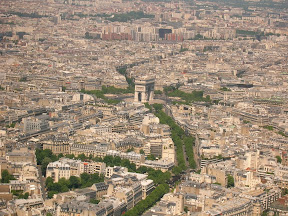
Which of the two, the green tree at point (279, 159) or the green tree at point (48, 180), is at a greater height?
the green tree at point (48, 180)

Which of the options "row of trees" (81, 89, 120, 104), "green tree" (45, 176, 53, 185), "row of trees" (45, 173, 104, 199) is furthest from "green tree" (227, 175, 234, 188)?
"row of trees" (81, 89, 120, 104)

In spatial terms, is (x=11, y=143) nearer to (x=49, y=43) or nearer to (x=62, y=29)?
(x=49, y=43)

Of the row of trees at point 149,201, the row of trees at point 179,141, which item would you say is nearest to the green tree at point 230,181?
the row of trees at point 179,141

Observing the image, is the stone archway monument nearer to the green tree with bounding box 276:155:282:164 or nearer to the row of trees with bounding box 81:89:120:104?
the row of trees with bounding box 81:89:120:104

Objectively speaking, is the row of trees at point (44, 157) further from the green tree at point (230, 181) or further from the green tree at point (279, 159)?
the green tree at point (279, 159)

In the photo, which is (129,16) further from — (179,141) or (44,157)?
(44,157)

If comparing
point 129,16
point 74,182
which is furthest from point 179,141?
point 129,16
